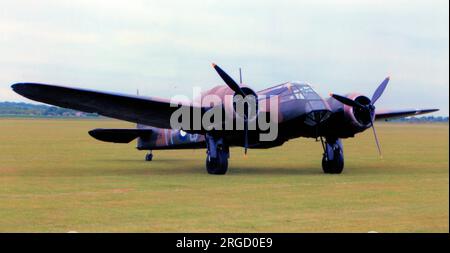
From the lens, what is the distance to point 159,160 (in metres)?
33.1

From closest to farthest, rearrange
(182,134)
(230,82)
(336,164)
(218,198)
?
(218,198), (230,82), (336,164), (182,134)

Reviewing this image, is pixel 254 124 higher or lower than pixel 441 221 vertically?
higher

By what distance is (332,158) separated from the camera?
2464 cm

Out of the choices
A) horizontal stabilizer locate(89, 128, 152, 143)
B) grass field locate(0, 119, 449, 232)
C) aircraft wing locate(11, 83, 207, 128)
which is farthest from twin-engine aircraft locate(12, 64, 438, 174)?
horizontal stabilizer locate(89, 128, 152, 143)

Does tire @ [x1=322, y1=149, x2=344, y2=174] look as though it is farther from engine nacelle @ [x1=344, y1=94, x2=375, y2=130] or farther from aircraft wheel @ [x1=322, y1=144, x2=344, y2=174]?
engine nacelle @ [x1=344, y1=94, x2=375, y2=130]

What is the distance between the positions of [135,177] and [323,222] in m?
10.1

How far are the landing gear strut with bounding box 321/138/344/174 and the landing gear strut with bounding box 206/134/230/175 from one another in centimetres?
310

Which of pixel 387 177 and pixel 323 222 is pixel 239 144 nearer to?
pixel 387 177

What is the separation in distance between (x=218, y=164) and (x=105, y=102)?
12.6 ft

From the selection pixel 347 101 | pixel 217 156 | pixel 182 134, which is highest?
pixel 347 101

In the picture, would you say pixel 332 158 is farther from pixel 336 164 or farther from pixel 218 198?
pixel 218 198

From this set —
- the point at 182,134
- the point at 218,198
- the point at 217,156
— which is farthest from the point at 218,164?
the point at 218,198

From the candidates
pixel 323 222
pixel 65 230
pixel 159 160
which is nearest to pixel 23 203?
pixel 65 230
